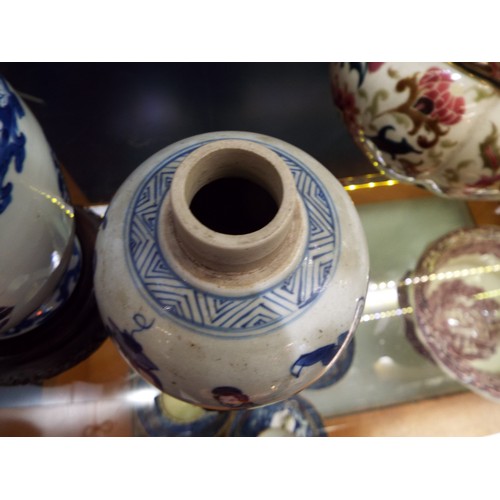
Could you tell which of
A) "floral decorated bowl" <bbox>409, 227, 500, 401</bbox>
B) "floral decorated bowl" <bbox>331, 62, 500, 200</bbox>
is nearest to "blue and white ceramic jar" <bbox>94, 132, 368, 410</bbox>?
"floral decorated bowl" <bbox>331, 62, 500, 200</bbox>

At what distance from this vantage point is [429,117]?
730mm

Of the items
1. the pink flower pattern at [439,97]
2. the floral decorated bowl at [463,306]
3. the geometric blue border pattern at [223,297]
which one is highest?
the pink flower pattern at [439,97]

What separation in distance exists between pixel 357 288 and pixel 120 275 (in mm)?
265

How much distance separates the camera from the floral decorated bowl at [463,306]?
3.30 ft

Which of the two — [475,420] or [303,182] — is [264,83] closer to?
[303,182]

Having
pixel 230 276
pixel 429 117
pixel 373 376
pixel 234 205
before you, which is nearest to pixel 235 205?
pixel 234 205

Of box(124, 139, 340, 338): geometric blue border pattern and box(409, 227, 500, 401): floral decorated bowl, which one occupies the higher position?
box(124, 139, 340, 338): geometric blue border pattern

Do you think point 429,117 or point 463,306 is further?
point 463,306

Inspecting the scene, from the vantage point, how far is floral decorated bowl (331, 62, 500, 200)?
2.32ft

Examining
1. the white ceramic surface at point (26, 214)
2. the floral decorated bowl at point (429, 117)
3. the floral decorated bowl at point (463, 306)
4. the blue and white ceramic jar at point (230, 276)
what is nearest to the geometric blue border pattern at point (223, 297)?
the blue and white ceramic jar at point (230, 276)

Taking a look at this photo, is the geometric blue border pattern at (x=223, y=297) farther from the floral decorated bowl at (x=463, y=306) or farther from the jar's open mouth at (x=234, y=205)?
the floral decorated bowl at (x=463, y=306)

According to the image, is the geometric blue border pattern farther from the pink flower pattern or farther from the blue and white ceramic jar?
the pink flower pattern

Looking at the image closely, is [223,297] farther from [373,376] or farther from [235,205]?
[373,376]

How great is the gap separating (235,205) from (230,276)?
11 centimetres
